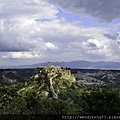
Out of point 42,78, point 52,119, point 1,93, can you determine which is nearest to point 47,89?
point 42,78

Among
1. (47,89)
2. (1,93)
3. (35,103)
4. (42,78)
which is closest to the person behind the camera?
(35,103)

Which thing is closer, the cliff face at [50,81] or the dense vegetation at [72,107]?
the dense vegetation at [72,107]

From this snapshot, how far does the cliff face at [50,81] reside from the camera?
167 m

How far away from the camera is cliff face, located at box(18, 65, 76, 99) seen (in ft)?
547

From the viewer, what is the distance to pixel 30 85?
184 metres

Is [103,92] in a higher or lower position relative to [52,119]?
higher

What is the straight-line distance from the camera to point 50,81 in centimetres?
17462

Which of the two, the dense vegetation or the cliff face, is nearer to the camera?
the dense vegetation

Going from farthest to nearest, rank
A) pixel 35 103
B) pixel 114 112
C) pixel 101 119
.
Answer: pixel 35 103
pixel 114 112
pixel 101 119

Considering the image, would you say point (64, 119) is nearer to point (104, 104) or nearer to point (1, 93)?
point (104, 104)

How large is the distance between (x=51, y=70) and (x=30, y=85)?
1537 centimetres

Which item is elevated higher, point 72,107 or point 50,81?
point 50,81

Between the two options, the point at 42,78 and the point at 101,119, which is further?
the point at 42,78

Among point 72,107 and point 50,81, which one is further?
point 50,81
